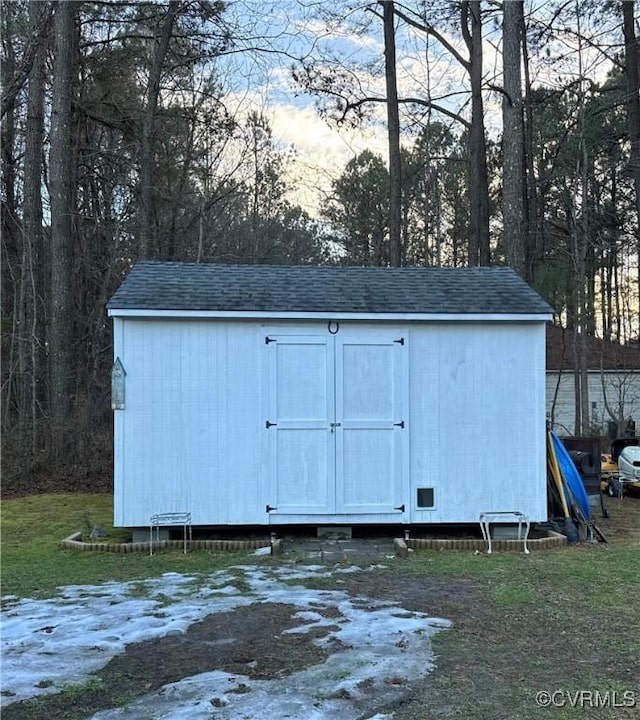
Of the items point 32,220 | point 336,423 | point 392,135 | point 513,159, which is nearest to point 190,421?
point 336,423

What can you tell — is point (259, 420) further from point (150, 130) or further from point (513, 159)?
point (150, 130)

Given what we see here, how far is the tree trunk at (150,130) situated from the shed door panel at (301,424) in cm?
697

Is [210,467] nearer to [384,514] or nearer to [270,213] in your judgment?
[384,514]

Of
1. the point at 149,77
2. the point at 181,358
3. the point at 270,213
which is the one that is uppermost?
the point at 149,77

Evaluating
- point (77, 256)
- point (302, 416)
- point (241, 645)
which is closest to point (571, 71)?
point (77, 256)

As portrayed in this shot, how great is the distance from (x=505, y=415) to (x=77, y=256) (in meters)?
10.6

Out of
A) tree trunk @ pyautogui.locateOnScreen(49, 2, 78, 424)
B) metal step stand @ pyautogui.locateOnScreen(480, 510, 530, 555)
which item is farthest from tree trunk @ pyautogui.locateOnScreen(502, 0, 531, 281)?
tree trunk @ pyautogui.locateOnScreen(49, 2, 78, 424)

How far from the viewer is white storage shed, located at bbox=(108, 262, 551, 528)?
660 cm

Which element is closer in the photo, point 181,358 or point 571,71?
point 181,358

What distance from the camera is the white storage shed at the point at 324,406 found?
260 inches

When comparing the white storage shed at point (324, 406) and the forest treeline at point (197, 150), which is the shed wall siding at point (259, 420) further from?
the forest treeline at point (197, 150)

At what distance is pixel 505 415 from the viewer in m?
6.83

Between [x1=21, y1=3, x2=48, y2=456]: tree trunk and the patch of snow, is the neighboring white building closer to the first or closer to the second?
[x1=21, y1=3, x2=48, y2=456]: tree trunk

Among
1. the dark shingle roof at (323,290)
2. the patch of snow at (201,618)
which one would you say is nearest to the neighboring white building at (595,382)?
the dark shingle roof at (323,290)
